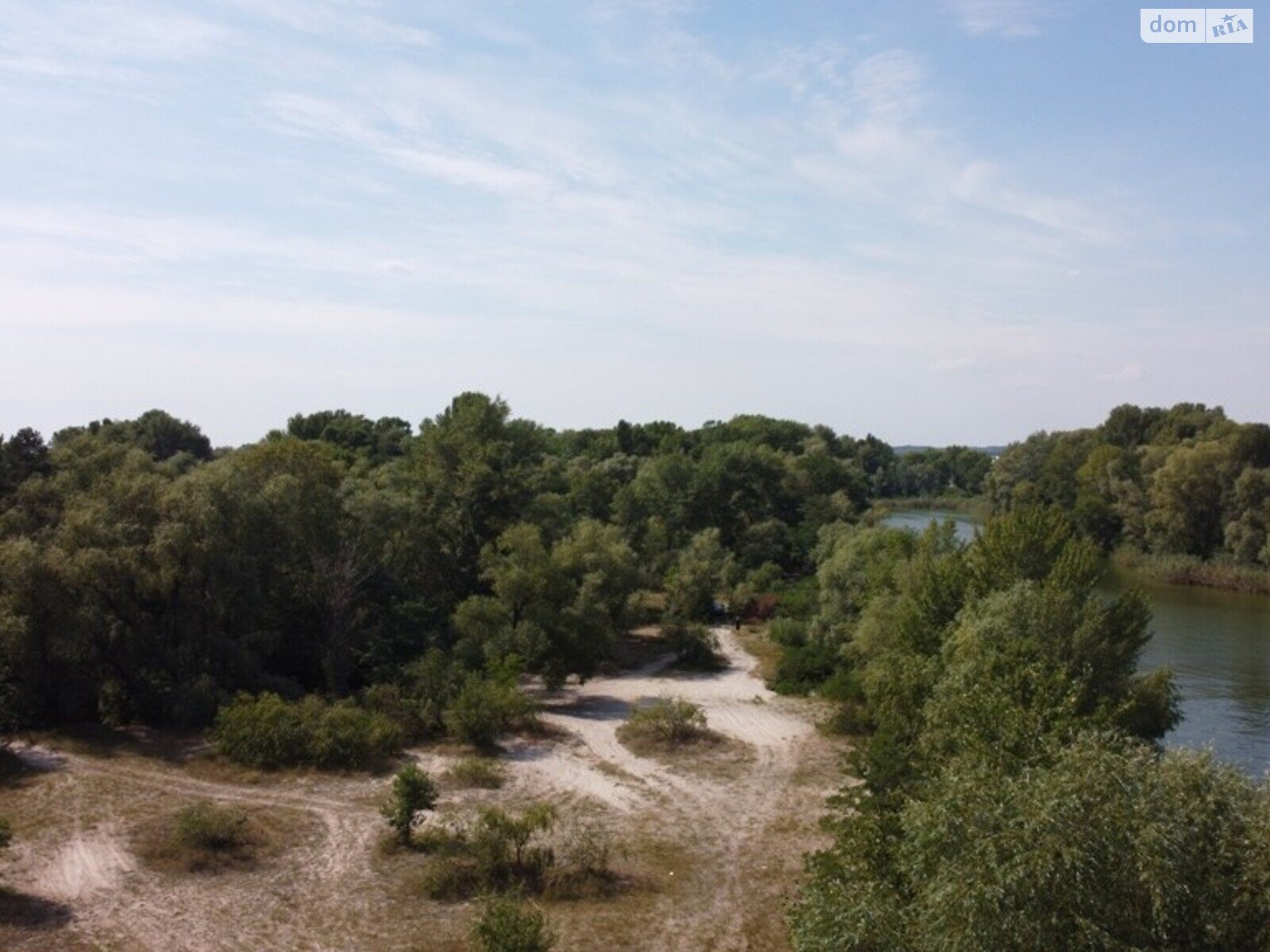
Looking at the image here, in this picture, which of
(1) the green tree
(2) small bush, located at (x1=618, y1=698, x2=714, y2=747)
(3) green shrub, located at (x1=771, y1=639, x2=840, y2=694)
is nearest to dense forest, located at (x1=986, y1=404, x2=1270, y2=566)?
(1) the green tree

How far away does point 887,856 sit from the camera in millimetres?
14969

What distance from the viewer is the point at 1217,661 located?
3944 centimetres

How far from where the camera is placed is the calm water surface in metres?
29.4

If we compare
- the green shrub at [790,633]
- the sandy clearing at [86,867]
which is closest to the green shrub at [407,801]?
the sandy clearing at [86,867]

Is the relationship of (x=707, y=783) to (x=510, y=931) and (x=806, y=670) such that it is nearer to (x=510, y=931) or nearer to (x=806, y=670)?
(x=806, y=670)

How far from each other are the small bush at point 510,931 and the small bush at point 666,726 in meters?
13.1

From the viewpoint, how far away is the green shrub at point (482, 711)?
2717 centimetres

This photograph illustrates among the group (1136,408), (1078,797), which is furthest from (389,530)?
(1136,408)

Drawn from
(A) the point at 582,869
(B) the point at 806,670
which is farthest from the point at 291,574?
(A) the point at 582,869

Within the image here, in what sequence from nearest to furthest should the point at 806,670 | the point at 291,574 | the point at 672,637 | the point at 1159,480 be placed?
the point at 291,574 < the point at 806,670 < the point at 672,637 < the point at 1159,480

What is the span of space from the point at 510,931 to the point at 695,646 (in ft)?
83.1

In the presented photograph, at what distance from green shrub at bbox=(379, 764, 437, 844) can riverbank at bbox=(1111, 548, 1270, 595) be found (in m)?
51.5

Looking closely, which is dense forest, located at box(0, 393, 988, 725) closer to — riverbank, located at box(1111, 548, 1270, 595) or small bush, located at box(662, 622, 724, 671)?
small bush, located at box(662, 622, 724, 671)

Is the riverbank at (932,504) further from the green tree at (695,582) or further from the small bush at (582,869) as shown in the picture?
the small bush at (582,869)
